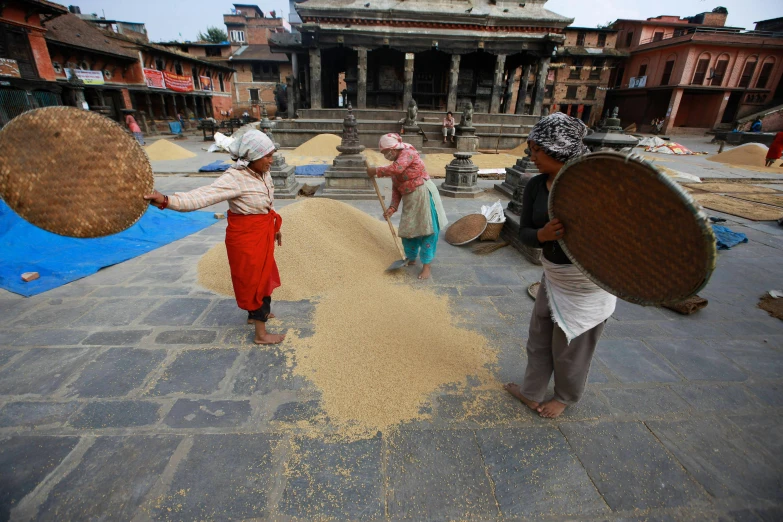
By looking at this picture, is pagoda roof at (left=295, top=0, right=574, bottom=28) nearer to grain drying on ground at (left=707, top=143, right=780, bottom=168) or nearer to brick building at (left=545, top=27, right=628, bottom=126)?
grain drying on ground at (left=707, top=143, right=780, bottom=168)

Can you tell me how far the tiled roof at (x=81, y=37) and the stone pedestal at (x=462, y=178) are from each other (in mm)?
18907

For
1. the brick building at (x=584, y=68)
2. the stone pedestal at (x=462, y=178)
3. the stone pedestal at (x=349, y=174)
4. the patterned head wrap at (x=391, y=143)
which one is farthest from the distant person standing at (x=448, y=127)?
the brick building at (x=584, y=68)

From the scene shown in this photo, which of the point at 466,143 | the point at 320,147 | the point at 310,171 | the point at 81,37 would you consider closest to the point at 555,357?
the point at 310,171

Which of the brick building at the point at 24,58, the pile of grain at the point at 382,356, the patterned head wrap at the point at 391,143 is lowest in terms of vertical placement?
the pile of grain at the point at 382,356

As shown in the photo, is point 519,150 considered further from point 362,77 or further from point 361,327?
point 361,327

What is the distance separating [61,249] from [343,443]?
4703 millimetres

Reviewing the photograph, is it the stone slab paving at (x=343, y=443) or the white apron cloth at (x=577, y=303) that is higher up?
the white apron cloth at (x=577, y=303)

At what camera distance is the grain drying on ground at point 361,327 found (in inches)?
90.3

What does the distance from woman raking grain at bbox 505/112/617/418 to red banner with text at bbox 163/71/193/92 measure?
28.8 meters

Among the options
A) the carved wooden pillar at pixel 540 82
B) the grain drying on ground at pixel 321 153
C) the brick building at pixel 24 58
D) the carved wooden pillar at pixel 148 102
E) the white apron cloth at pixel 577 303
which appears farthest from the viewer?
the carved wooden pillar at pixel 148 102

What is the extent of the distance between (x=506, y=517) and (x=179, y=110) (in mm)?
32754

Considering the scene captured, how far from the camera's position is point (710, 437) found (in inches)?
81.7

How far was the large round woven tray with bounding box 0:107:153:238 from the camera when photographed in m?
1.88

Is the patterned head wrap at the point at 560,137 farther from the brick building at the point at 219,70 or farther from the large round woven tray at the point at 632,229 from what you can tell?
the brick building at the point at 219,70
